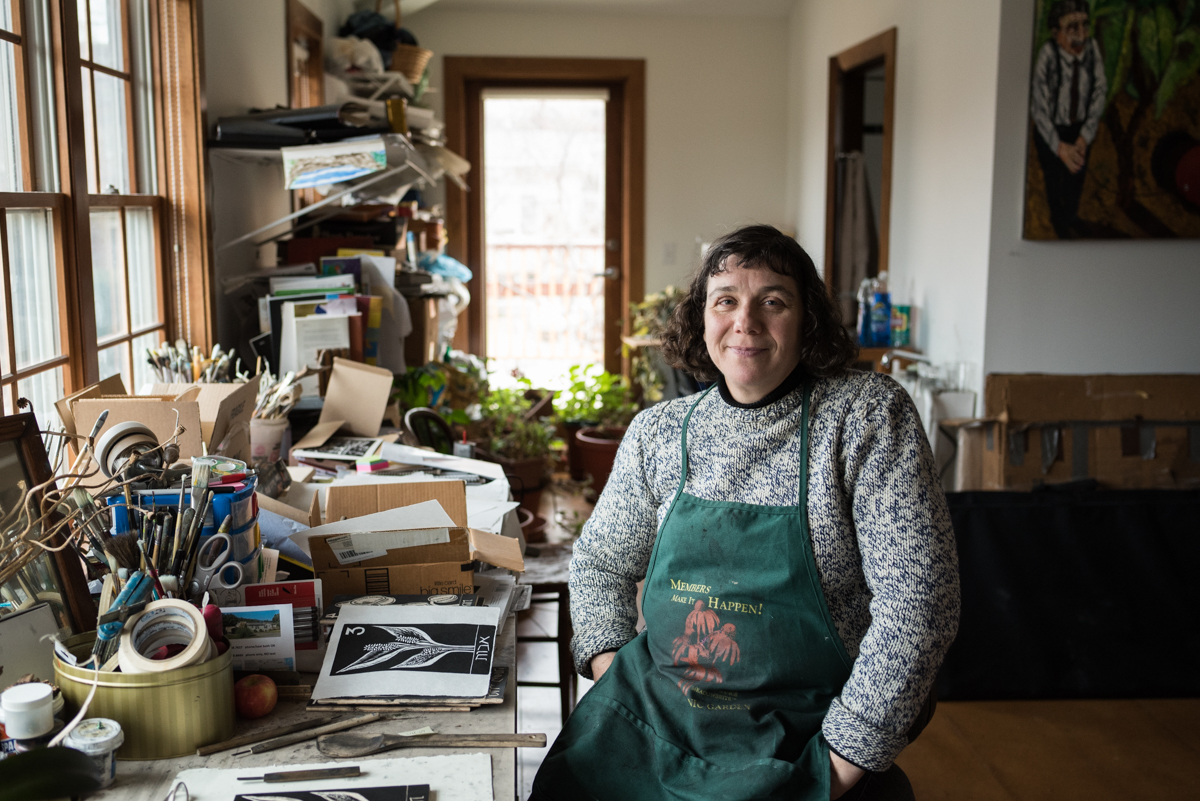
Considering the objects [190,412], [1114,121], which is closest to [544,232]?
[1114,121]

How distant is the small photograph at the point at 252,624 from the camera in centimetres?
125

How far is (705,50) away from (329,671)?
5.02 metres

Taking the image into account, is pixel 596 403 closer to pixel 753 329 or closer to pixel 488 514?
pixel 488 514

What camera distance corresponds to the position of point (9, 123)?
6.12ft

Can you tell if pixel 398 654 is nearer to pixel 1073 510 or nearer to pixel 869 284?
pixel 1073 510

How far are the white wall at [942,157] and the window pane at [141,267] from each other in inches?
100

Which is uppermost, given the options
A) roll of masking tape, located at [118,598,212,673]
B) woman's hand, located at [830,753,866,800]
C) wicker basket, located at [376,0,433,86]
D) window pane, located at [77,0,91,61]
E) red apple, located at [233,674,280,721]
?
wicker basket, located at [376,0,433,86]

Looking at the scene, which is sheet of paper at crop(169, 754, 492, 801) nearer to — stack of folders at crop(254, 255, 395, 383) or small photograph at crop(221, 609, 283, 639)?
small photograph at crop(221, 609, 283, 639)

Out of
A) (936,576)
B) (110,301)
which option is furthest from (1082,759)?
(110,301)

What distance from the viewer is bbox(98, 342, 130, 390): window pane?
2.35m

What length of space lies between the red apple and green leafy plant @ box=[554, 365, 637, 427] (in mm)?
4029

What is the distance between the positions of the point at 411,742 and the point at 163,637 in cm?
31

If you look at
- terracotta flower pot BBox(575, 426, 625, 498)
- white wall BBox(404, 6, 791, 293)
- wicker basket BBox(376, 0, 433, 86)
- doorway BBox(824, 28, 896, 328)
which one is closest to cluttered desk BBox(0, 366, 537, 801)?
terracotta flower pot BBox(575, 426, 625, 498)

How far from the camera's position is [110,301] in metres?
2.38
